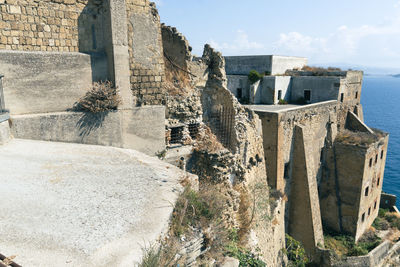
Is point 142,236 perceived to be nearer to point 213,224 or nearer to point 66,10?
point 213,224

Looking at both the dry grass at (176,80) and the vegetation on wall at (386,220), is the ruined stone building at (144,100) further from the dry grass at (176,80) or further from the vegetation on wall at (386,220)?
the vegetation on wall at (386,220)

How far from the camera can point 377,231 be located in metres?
17.9

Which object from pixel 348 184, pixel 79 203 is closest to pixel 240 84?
pixel 348 184

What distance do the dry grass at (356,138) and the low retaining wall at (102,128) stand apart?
1348 cm

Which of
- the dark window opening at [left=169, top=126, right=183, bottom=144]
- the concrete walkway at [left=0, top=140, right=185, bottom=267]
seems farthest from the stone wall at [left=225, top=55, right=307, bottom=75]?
the concrete walkway at [left=0, top=140, right=185, bottom=267]

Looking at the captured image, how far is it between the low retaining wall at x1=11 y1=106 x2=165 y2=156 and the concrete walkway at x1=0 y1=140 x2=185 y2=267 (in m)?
0.31

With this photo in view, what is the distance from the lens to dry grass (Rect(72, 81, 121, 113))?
6492 millimetres

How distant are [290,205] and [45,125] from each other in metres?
12.3

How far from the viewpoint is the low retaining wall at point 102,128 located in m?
5.99

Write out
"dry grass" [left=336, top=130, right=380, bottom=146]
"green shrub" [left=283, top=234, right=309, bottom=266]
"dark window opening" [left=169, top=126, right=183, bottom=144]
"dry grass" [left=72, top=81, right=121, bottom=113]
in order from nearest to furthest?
"dry grass" [left=72, top=81, right=121, bottom=113] < "dark window opening" [left=169, top=126, right=183, bottom=144] < "green shrub" [left=283, top=234, right=309, bottom=266] < "dry grass" [left=336, top=130, right=380, bottom=146]

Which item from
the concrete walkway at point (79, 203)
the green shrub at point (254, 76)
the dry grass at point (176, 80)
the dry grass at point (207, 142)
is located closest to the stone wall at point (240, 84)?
the green shrub at point (254, 76)

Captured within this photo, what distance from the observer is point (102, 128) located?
6609 mm

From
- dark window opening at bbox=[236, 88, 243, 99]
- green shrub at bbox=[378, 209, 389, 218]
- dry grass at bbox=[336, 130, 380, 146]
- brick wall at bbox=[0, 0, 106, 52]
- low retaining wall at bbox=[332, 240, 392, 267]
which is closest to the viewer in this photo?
brick wall at bbox=[0, 0, 106, 52]

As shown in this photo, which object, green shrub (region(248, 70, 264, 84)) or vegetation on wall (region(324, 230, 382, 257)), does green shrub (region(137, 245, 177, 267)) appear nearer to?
vegetation on wall (region(324, 230, 382, 257))
